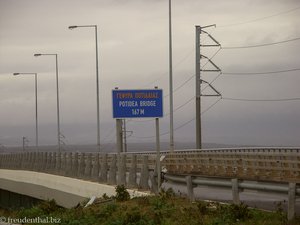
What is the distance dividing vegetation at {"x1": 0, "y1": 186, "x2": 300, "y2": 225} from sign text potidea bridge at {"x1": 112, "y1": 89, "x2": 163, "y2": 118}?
321 cm

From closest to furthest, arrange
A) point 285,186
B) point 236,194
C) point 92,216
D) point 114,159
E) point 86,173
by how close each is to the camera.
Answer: point 285,186 → point 236,194 → point 92,216 → point 114,159 → point 86,173

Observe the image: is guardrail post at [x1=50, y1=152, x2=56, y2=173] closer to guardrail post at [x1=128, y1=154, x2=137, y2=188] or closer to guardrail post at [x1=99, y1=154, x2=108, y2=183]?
guardrail post at [x1=99, y1=154, x2=108, y2=183]

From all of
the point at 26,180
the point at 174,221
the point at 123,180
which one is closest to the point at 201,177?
the point at 174,221

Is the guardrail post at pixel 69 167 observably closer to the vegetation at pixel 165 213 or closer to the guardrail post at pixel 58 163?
the guardrail post at pixel 58 163

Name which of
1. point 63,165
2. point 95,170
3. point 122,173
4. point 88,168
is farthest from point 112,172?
point 63,165

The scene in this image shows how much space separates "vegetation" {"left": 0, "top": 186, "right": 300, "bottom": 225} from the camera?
1452 cm

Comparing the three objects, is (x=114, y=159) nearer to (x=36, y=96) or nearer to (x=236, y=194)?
(x=236, y=194)

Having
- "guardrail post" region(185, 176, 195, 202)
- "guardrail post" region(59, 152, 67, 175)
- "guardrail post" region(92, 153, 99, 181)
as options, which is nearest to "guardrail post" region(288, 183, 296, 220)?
"guardrail post" region(185, 176, 195, 202)

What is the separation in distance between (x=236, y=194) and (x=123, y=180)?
12.0m

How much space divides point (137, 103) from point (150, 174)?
12.3 ft

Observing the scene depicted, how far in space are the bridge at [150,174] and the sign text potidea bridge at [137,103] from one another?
1.74m

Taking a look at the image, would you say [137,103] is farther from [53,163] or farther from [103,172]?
[53,163]

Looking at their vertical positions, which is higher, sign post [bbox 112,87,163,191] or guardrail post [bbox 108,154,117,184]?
sign post [bbox 112,87,163,191]

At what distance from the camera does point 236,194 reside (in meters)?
16.4
